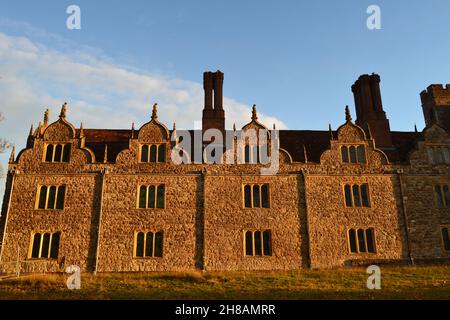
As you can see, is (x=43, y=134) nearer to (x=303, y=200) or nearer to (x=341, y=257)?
(x=303, y=200)

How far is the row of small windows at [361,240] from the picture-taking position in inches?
962

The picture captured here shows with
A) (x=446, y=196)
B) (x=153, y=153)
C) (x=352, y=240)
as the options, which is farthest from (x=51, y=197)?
(x=446, y=196)

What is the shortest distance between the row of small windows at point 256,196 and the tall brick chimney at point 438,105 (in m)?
16.8

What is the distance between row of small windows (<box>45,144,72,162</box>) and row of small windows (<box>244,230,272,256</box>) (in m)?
12.3

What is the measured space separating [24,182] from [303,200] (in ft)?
56.2

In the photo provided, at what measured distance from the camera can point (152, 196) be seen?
25.0 metres

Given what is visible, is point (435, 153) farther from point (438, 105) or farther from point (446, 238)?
point (438, 105)

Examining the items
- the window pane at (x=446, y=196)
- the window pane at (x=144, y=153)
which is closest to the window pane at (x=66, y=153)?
the window pane at (x=144, y=153)

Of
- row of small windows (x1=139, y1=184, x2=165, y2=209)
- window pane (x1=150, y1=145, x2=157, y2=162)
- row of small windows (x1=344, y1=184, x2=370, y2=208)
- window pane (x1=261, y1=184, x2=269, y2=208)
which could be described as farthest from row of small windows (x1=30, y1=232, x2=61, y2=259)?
row of small windows (x1=344, y1=184, x2=370, y2=208)

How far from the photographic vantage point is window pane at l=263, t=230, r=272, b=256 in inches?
953

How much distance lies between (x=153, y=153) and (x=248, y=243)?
825 centimetres

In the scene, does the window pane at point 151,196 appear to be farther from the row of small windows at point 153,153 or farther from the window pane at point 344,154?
the window pane at point 344,154

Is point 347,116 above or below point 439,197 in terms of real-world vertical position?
above

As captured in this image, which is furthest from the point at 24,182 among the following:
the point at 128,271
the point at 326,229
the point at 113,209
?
the point at 326,229
